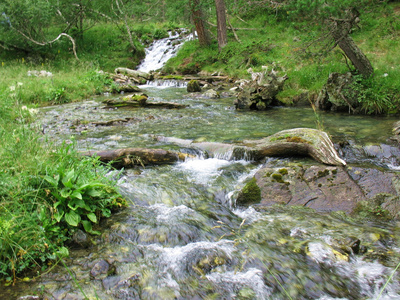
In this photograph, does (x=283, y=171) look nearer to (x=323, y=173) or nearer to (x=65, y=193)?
(x=323, y=173)

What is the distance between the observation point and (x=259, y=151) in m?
5.79

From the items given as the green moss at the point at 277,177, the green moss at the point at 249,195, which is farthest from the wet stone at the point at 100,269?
the green moss at the point at 277,177

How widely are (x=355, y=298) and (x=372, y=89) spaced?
287 inches

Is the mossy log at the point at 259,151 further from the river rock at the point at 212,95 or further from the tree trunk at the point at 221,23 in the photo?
the tree trunk at the point at 221,23

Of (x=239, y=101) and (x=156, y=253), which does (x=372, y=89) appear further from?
(x=156, y=253)

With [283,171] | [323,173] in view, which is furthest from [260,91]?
[323,173]

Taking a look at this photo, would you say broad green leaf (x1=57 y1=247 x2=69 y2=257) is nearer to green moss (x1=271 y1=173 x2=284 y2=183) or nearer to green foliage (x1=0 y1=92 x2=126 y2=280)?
green foliage (x1=0 y1=92 x2=126 y2=280)

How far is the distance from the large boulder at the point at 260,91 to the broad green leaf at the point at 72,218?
825 cm

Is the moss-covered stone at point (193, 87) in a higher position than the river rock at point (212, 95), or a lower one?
higher

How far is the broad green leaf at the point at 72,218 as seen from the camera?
2.87 meters

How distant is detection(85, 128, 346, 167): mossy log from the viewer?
5.27 metres

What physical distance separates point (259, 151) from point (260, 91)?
203 inches

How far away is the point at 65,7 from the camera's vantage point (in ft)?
76.0

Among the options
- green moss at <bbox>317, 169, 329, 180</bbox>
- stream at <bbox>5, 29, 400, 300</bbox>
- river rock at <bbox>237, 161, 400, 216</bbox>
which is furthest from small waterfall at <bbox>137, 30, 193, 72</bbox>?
green moss at <bbox>317, 169, 329, 180</bbox>
